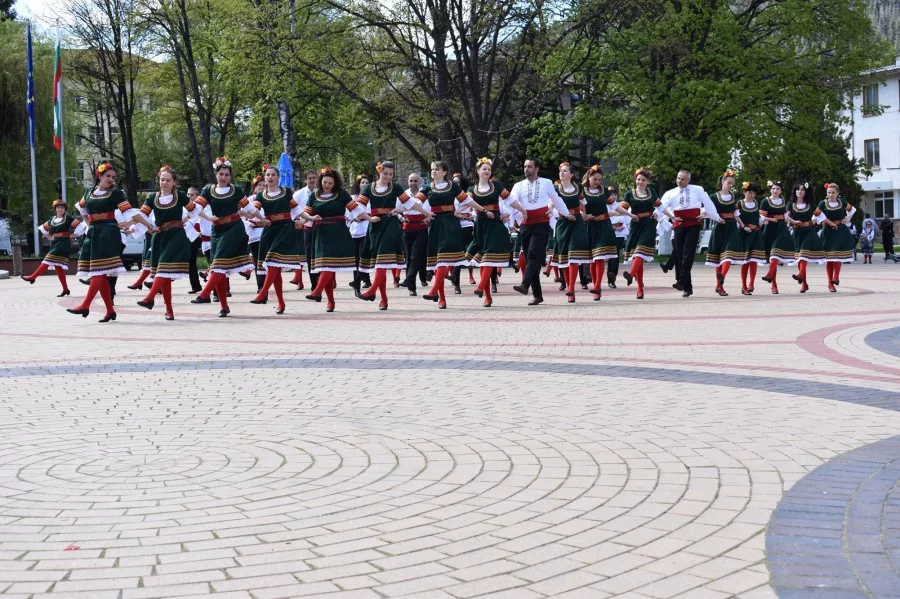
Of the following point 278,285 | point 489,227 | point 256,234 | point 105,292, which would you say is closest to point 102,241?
point 105,292

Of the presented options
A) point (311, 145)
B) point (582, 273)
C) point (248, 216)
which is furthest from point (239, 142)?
point (248, 216)

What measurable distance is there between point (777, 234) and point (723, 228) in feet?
3.45

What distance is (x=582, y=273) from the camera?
69.5 feet

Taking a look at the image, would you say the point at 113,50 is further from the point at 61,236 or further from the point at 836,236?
the point at 836,236

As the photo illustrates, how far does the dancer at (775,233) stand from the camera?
1896 cm

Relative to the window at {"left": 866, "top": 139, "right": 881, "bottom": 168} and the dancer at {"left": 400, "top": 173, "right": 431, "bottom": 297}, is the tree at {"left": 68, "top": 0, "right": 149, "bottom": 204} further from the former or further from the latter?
the window at {"left": 866, "top": 139, "right": 881, "bottom": 168}

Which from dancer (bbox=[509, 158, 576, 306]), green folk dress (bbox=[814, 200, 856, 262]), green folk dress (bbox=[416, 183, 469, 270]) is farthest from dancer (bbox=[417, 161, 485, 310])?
green folk dress (bbox=[814, 200, 856, 262])

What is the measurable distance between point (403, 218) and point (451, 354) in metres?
8.71

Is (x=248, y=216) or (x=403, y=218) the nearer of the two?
(x=248, y=216)

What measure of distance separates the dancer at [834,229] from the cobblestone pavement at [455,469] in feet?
25.6

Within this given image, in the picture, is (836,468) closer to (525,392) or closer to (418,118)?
(525,392)

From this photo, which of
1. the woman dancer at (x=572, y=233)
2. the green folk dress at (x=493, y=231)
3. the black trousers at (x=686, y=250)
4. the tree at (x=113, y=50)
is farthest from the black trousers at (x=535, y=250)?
the tree at (x=113, y=50)

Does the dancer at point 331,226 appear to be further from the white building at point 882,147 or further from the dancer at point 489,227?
the white building at point 882,147

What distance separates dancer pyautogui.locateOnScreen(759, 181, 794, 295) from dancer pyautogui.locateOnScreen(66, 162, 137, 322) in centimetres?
1041
